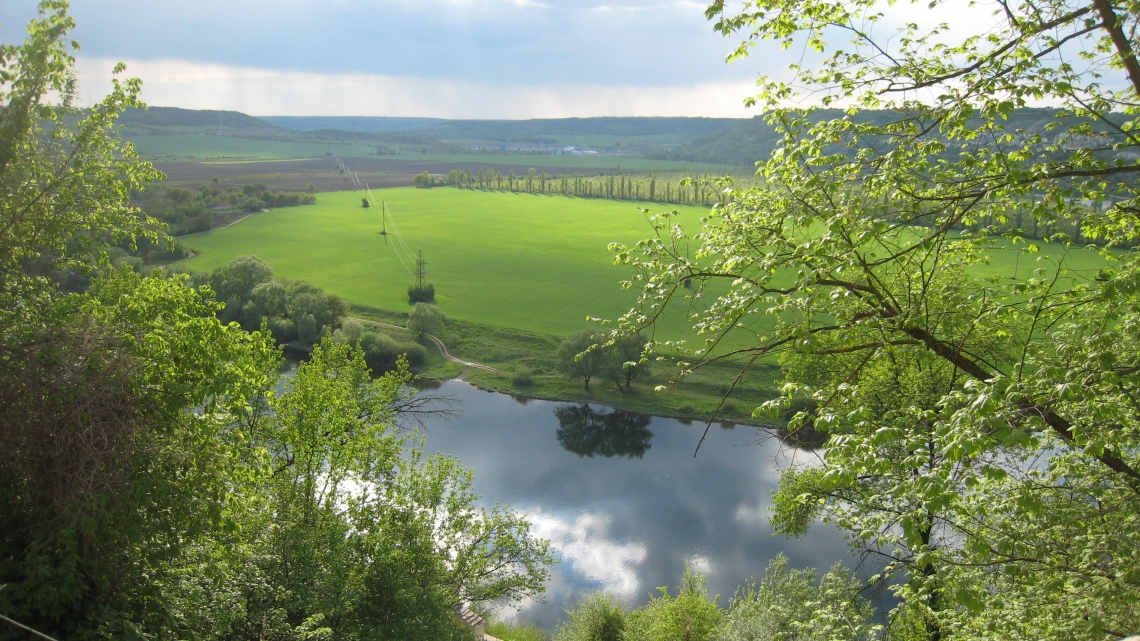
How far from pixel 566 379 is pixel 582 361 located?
283cm

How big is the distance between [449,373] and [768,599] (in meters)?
32.8

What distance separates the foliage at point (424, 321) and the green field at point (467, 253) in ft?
10.9

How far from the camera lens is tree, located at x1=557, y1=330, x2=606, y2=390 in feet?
148

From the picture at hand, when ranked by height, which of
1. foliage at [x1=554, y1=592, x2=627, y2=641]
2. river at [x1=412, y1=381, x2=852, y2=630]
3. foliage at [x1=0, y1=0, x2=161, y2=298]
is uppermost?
foliage at [x1=0, y1=0, x2=161, y2=298]

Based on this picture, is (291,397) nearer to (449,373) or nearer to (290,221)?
(449,373)

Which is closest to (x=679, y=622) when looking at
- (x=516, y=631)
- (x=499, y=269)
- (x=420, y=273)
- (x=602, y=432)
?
(x=516, y=631)

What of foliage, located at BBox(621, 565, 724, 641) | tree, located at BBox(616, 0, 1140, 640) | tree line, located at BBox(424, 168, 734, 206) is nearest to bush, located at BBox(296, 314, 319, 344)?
foliage, located at BBox(621, 565, 724, 641)

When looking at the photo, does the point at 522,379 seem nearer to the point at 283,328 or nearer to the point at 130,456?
the point at 283,328

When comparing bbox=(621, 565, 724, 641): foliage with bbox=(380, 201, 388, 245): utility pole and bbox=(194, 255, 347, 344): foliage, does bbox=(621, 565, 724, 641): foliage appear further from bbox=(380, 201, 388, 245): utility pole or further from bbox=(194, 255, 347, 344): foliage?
bbox=(380, 201, 388, 245): utility pole

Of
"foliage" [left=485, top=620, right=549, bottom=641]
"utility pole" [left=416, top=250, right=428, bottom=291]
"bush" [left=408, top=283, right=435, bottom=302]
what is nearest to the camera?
"foliage" [left=485, top=620, right=549, bottom=641]

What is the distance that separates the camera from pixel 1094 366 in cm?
476

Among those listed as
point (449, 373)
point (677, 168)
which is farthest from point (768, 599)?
point (677, 168)

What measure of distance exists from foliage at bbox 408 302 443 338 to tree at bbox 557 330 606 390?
11625 mm

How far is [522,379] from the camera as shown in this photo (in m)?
46.6
